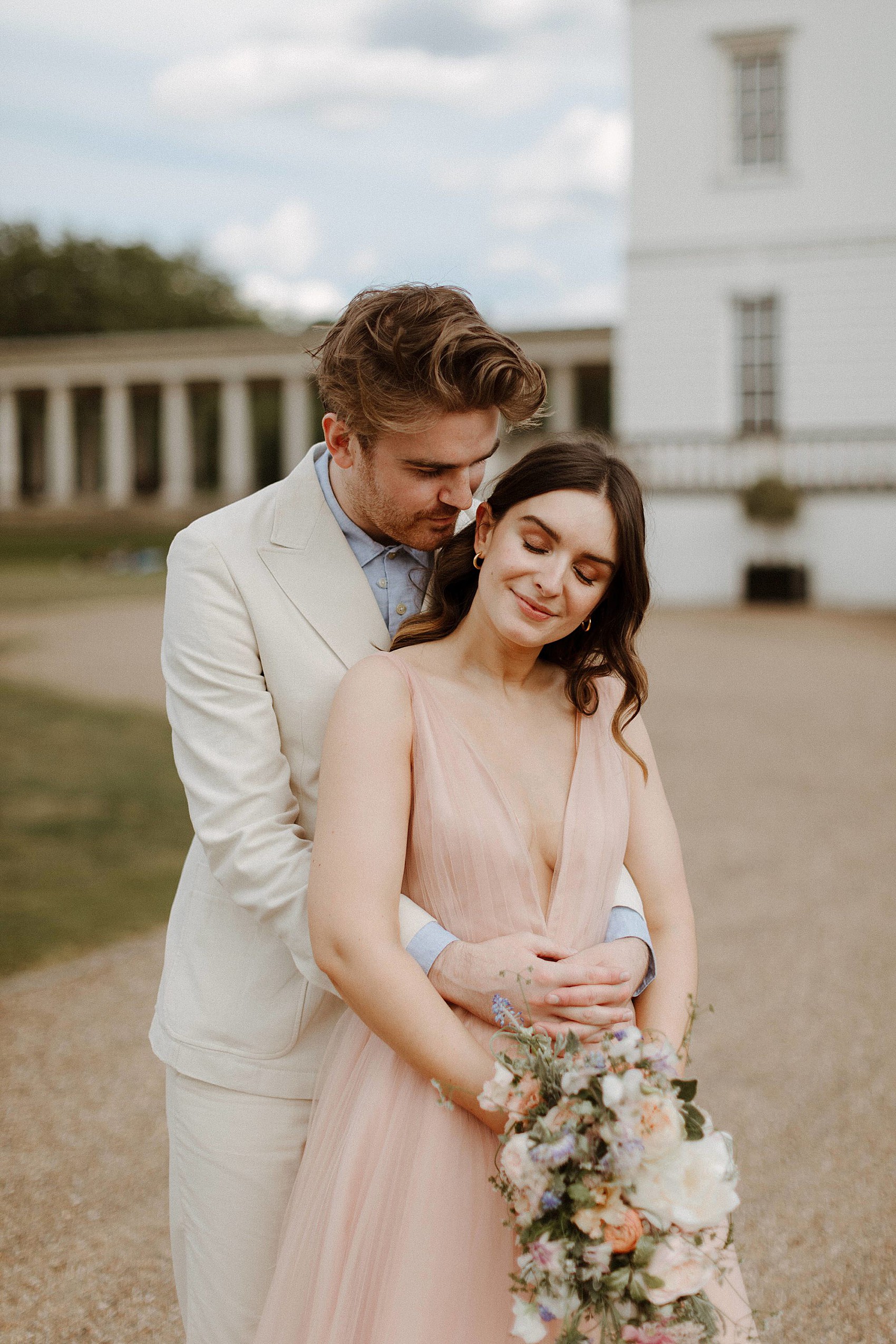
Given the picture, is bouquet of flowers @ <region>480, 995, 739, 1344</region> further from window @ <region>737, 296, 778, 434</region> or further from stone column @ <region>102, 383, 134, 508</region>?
stone column @ <region>102, 383, 134, 508</region>

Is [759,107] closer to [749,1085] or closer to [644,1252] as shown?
[749,1085]

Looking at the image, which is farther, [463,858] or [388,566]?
[388,566]

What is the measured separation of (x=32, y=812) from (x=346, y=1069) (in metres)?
7.04

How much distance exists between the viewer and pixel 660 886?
2.30 metres

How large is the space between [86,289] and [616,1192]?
200 ft

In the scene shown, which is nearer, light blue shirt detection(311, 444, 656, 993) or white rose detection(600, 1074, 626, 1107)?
white rose detection(600, 1074, 626, 1107)

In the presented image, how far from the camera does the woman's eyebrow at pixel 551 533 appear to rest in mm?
2098

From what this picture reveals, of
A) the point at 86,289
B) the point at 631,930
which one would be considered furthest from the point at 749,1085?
the point at 86,289

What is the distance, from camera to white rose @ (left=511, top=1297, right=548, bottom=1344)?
5.45 ft

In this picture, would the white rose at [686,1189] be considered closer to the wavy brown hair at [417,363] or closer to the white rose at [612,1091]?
the white rose at [612,1091]

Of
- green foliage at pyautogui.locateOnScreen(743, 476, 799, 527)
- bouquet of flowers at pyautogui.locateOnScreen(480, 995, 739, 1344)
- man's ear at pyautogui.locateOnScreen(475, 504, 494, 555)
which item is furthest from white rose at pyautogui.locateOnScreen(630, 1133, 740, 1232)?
green foliage at pyautogui.locateOnScreen(743, 476, 799, 527)

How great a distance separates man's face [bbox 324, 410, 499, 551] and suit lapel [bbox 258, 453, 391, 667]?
0.27 feet

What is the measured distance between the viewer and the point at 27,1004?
17.5 ft

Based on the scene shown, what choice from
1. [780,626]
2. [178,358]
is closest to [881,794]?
[780,626]
